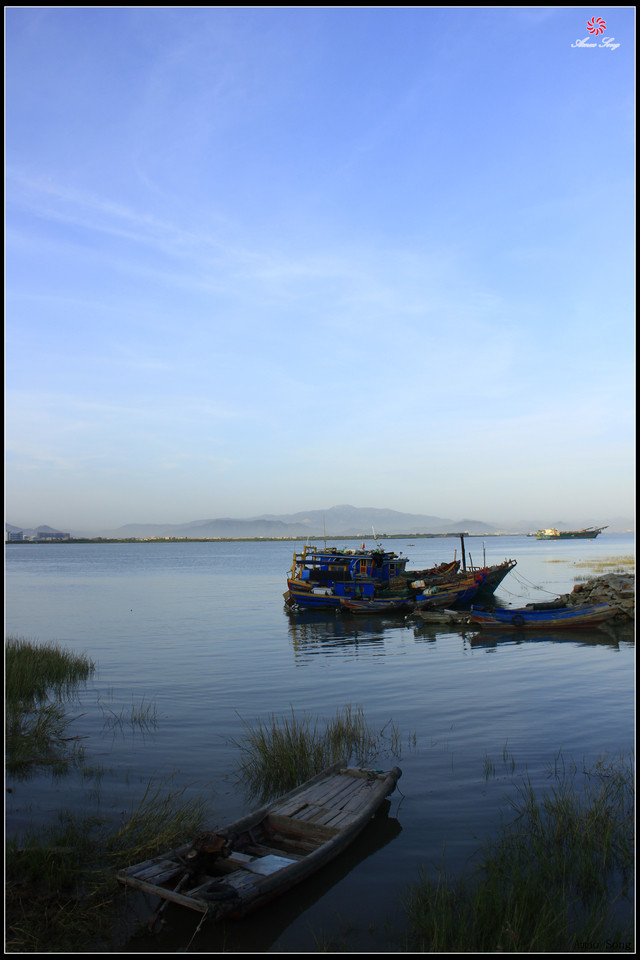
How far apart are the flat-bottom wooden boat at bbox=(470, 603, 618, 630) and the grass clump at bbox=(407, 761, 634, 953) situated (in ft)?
60.1

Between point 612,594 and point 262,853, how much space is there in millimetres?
28311

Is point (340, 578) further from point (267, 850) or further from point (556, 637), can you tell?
point (267, 850)

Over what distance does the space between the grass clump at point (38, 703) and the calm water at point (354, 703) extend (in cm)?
61

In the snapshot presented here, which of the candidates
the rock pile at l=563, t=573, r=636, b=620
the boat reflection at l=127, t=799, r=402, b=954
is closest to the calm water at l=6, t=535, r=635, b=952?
the boat reflection at l=127, t=799, r=402, b=954

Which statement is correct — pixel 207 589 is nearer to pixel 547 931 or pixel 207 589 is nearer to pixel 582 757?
pixel 582 757

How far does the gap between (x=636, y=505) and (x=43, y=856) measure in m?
7.15

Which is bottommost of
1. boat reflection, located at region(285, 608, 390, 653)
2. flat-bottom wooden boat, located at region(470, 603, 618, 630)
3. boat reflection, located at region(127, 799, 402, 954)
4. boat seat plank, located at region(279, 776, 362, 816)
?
boat reflection, located at region(285, 608, 390, 653)

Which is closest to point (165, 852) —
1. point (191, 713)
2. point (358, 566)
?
point (191, 713)

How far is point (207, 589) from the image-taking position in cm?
5369

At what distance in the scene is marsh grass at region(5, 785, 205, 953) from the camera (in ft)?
18.7

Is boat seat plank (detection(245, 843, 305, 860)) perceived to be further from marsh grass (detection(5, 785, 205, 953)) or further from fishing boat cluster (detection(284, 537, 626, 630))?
fishing boat cluster (detection(284, 537, 626, 630))

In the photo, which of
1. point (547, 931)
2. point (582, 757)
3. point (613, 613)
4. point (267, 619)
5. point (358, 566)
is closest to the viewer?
point (547, 931)

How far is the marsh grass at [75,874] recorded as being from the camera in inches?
225

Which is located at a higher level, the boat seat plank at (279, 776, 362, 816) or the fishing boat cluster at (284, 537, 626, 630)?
the boat seat plank at (279, 776, 362, 816)
